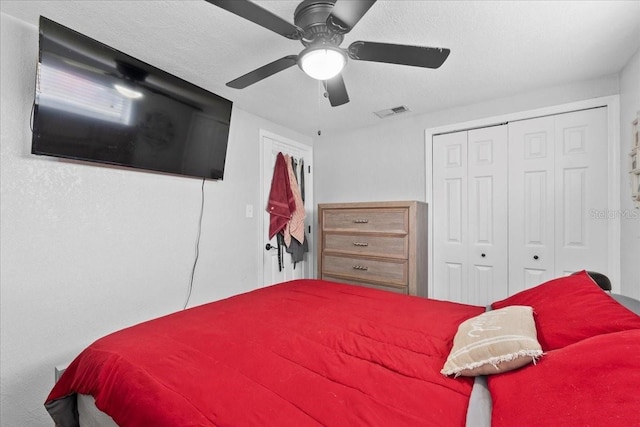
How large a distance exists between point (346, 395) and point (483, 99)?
273 centimetres

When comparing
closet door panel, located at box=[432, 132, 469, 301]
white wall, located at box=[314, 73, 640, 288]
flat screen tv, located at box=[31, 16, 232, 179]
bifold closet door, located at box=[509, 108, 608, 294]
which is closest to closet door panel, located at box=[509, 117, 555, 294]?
bifold closet door, located at box=[509, 108, 608, 294]

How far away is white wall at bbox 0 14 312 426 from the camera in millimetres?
1486

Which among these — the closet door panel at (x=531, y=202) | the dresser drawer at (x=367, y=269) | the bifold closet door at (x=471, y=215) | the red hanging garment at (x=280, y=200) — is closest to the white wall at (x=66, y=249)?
the red hanging garment at (x=280, y=200)

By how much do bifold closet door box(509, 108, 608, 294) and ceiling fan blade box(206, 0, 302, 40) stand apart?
2.19m

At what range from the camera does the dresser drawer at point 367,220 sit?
265 centimetres

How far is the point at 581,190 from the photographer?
2.20m

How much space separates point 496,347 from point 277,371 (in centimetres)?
74

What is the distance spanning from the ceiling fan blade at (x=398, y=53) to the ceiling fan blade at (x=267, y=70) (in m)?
0.32

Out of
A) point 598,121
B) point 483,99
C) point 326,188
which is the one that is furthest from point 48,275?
point 598,121

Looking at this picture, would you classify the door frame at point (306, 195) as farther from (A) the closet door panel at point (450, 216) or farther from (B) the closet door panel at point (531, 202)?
(B) the closet door panel at point (531, 202)

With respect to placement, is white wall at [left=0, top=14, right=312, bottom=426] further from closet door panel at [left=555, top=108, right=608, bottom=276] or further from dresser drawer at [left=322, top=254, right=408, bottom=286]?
closet door panel at [left=555, top=108, right=608, bottom=276]

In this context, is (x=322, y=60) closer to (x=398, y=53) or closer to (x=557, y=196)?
(x=398, y=53)

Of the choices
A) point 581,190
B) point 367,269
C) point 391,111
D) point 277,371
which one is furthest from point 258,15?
point 581,190

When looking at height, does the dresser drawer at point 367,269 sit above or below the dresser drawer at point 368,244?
below
